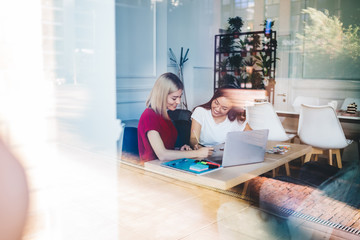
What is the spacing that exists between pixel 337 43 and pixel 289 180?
6.81ft

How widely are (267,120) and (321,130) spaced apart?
Answer: 51 centimetres

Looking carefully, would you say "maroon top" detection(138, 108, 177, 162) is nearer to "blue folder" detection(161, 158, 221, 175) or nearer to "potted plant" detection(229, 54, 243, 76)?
"blue folder" detection(161, 158, 221, 175)

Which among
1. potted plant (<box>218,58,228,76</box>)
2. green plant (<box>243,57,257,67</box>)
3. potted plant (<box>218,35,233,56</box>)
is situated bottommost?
potted plant (<box>218,58,228,76</box>)

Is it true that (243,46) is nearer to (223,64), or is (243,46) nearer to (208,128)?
(223,64)

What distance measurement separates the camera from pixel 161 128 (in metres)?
2.27

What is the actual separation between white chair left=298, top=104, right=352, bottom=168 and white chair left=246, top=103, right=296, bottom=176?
228 mm

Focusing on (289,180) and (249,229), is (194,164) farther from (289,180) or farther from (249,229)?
(289,180)

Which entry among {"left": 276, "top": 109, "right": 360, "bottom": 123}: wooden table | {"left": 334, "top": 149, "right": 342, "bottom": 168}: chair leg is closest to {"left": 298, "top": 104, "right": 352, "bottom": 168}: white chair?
{"left": 334, "top": 149, "right": 342, "bottom": 168}: chair leg

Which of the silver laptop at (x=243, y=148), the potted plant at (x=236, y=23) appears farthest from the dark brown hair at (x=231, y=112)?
the silver laptop at (x=243, y=148)

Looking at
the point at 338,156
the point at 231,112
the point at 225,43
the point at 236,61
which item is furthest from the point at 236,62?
the point at 338,156

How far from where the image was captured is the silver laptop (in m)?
1.69

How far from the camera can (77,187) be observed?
11.7ft

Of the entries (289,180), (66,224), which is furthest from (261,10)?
(66,224)

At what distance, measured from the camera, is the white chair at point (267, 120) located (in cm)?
331
